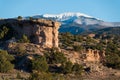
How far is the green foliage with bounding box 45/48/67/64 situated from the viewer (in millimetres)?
53344

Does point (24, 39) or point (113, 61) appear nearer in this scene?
point (24, 39)

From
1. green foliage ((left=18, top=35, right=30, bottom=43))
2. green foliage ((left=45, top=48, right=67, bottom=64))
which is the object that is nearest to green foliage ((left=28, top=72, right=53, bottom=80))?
green foliage ((left=45, top=48, right=67, bottom=64))

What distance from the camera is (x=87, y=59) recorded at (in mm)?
59531

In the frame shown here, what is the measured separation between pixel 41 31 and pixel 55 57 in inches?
215

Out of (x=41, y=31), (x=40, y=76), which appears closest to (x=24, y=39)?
(x=41, y=31)

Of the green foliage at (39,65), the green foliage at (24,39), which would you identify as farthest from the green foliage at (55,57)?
the green foliage at (24,39)

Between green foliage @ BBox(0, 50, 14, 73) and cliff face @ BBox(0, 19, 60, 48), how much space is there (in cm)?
584

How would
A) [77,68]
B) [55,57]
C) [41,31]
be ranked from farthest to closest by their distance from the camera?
[41,31] → [55,57] → [77,68]

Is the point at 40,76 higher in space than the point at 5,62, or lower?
lower

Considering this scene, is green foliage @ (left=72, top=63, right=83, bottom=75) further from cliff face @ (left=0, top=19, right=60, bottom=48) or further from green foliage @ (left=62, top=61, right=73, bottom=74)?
cliff face @ (left=0, top=19, right=60, bottom=48)

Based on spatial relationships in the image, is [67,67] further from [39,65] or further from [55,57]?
[55,57]

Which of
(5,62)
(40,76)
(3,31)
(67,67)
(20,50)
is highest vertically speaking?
(3,31)

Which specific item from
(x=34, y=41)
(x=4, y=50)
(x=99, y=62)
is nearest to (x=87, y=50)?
(x=99, y=62)

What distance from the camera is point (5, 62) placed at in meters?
50.5
